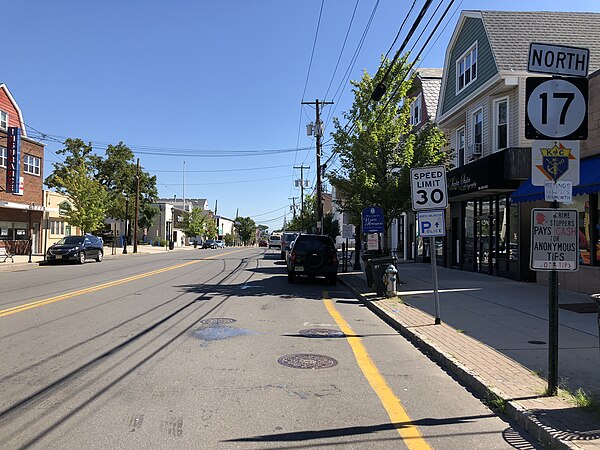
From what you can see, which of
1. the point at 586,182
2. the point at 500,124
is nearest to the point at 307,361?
the point at 586,182

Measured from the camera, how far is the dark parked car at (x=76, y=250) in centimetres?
2662

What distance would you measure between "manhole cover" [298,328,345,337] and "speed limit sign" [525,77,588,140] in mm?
4823

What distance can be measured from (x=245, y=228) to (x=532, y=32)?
444ft

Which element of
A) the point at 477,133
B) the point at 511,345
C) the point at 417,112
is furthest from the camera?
the point at 417,112

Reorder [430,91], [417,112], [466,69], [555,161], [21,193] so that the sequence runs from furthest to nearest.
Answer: [21,193] < [417,112] < [430,91] < [466,69] < [555,161]

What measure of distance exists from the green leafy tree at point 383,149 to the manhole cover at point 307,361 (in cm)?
955

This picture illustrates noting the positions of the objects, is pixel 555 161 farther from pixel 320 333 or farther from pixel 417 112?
pixel 417 112

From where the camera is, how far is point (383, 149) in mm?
16719

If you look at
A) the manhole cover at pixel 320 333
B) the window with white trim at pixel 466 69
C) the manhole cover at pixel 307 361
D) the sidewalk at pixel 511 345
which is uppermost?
the window with white trim at pixel 466 69

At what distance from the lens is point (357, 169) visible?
16.7 meters

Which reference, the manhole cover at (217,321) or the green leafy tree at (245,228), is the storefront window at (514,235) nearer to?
the manhole cover at (217,321)

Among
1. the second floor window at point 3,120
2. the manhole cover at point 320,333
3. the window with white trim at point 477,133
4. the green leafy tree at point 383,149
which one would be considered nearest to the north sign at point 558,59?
the manhole cover at point 320,333

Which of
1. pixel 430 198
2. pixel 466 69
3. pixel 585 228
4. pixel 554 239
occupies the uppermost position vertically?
pixel 466 69

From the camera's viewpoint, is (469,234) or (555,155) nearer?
(555,155)
